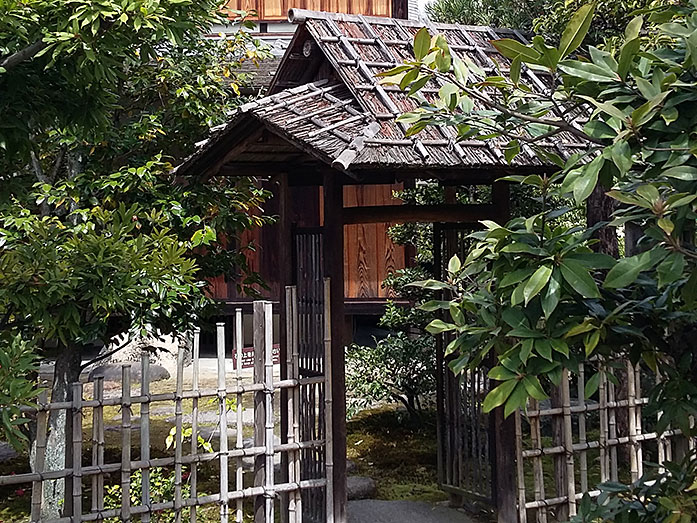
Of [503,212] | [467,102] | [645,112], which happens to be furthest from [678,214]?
[503,212]

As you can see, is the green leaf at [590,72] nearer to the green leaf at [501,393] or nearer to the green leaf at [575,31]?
the green leaf at [575,31]

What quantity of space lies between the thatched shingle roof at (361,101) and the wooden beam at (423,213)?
69 centimetres

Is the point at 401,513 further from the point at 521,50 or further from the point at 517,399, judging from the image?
the point at 521,50

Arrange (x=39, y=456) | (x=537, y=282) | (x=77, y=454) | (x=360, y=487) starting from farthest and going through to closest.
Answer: (x=360, y=487) → (x=77, y=454) → (x=39, y=456) → (x=537, y=282)

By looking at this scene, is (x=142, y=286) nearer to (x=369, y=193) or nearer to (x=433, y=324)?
(x=433, y=324)

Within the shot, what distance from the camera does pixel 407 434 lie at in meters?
9.65

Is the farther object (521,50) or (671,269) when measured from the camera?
(521,50)

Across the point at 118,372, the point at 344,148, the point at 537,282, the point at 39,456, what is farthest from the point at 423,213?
the point at 118,372

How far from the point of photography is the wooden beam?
5801 mm

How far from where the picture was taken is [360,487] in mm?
7496

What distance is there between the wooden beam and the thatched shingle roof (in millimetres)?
690

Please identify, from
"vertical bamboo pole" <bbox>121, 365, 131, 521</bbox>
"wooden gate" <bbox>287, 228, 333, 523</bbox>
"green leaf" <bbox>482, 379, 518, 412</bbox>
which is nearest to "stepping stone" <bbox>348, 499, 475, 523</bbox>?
"wooden gate" <bbox>287, 228, 333, 523</bbox>

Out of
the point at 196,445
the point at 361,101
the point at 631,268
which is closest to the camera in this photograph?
the point at 631,268

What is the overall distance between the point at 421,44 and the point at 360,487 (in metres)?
5.81
